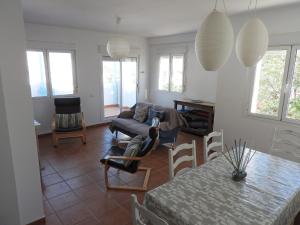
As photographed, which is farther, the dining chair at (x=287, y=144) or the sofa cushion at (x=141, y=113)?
the sofa cushion at (x=141, y=113)

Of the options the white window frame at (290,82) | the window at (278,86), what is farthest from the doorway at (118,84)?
the white window frame at (290,82)

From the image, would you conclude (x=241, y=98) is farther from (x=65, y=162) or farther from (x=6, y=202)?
(x=6, y=202)

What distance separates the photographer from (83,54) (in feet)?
17.1

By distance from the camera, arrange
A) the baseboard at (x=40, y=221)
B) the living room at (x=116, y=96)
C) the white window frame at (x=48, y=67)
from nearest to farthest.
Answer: the living room at (x=116, y=96) → the baseboard at (x=40, y=221) → the white window frame at (x=48, y=67)

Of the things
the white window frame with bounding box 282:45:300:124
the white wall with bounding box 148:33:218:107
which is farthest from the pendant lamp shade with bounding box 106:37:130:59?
the white wall with bounding box 148:33:218:107

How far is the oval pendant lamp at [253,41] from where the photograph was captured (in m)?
1.71

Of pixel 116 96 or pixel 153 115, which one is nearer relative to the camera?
pixel 153 115

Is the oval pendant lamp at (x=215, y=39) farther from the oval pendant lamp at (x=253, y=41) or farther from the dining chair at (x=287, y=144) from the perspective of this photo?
the dining chair at (x=287, y=144)

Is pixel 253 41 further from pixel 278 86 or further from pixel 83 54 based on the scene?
pixel 83 54

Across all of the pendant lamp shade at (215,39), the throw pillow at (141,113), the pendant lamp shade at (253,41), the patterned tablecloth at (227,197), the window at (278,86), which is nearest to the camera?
the patterned tablecloth at (227,197)

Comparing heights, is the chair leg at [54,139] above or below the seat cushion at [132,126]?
below

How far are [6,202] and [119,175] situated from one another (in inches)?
58.6

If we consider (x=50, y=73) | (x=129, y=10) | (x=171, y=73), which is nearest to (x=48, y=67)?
(x=50, y=73)

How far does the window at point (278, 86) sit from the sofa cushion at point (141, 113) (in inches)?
83.8
